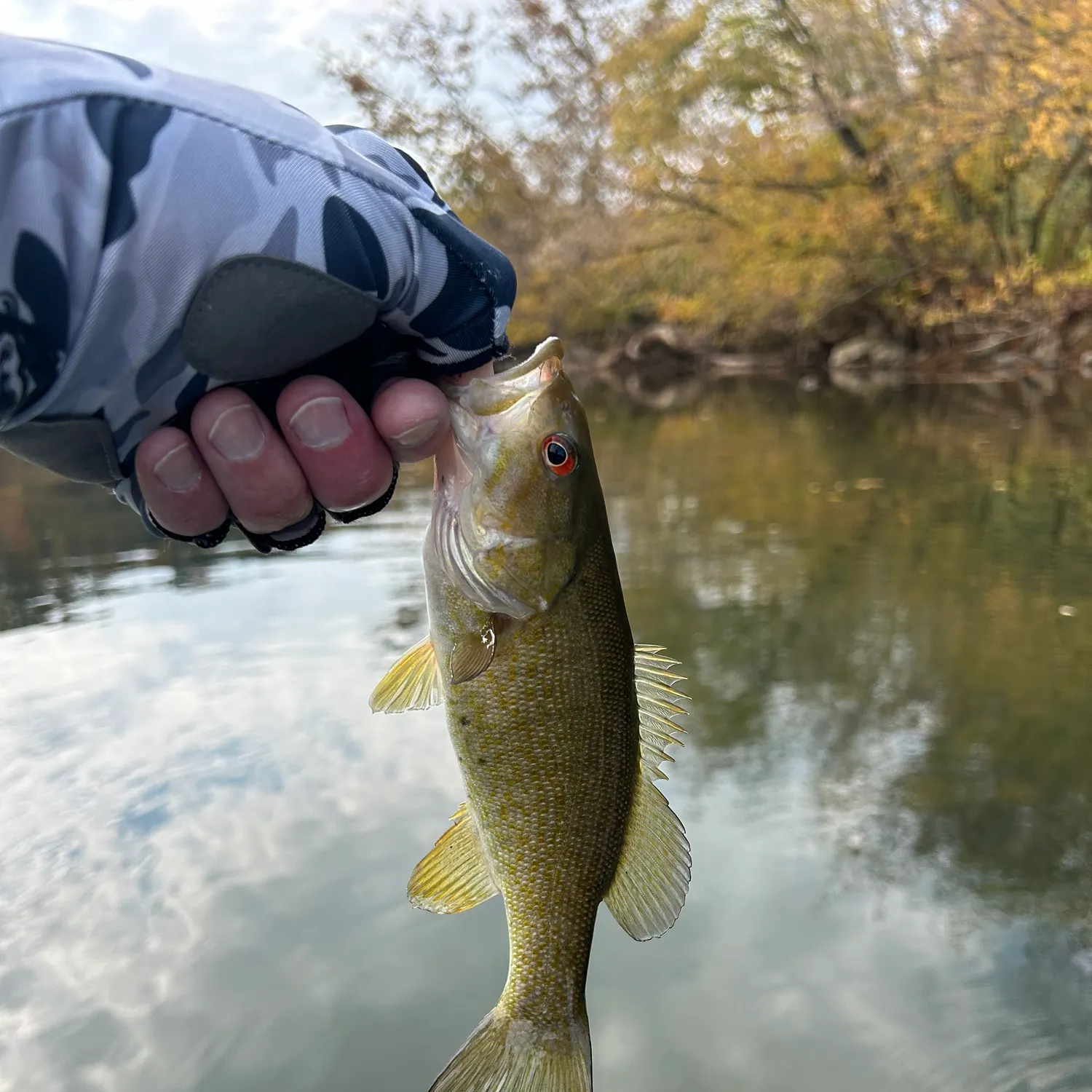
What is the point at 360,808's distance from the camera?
466 centimetres

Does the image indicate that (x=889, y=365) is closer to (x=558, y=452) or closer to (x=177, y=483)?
(x=558, y=452)

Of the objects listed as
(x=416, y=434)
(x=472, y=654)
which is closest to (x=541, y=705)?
(x=472, y=654)

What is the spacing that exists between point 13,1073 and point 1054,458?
1191cm

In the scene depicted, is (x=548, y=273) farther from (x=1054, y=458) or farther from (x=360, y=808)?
(x=360, y=808)

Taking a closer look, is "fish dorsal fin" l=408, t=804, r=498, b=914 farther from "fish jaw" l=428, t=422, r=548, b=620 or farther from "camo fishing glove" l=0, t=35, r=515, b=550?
"camo fishing glove" l=0, t=35, r=515, b=550

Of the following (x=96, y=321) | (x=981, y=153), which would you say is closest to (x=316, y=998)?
(x=96, y=321)

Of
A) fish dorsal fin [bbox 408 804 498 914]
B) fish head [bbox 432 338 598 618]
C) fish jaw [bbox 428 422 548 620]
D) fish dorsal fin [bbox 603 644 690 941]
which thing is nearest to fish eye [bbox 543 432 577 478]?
fish head [bbox 432 338 598 618]

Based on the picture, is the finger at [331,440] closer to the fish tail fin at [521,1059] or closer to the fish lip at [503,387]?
the fish lip at [503,387]

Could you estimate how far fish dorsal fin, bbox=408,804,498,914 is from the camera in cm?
206

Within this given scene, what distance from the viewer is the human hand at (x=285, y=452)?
1752mm

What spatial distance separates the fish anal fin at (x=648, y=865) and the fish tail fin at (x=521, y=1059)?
9.6 inches

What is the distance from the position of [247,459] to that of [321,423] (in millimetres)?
149

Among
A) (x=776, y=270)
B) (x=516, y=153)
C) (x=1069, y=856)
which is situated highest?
(x=516, y=153)

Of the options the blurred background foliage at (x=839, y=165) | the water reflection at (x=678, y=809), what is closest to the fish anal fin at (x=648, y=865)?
the water reflection at (x=678, y=809)
